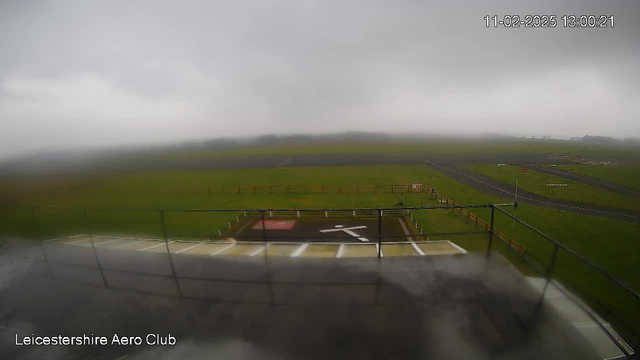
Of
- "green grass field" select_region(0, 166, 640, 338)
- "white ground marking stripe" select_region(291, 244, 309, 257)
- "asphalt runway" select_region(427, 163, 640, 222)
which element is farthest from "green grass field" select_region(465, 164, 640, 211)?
"white ground marking stripe" select_region(291, 244, 309, 257)

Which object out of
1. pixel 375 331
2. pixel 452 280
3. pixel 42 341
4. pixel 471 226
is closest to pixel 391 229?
pixel 471 226

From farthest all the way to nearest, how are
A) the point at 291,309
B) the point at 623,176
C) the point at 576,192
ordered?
the point at 623,176 → the point at 576,192 → the point at 291,309

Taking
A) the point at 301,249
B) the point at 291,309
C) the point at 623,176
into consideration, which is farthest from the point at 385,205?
the point at 623,176

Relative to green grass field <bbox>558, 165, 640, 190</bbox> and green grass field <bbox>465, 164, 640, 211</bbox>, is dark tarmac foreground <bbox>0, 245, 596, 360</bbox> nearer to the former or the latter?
green grass field <bbox>465, 164, 640, 211</bbox>

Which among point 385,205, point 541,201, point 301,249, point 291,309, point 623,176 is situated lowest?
point 541,201

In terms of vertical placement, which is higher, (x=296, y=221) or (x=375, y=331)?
(x=375, y=331)

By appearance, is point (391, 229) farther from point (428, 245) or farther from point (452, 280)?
point (452, 280)

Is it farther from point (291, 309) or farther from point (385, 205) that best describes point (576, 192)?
point (291, 309)

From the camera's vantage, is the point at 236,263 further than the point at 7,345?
Yes

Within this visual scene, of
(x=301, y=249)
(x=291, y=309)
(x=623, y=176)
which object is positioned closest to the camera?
(x=291, y=309)
